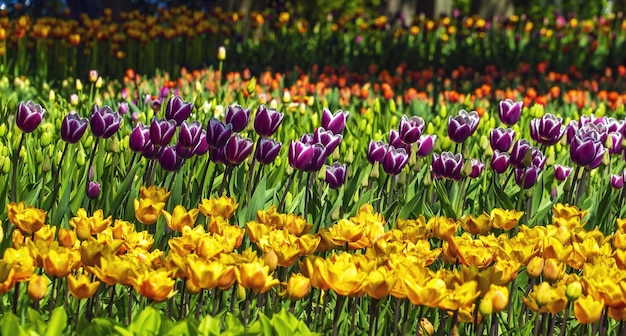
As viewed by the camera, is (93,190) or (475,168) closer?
(93,190)

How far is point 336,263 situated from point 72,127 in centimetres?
161

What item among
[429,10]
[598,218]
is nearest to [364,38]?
[429,10]

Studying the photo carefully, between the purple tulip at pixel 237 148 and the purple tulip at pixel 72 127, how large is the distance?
0.56m

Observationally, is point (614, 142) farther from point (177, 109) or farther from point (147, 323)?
point (147, 323)

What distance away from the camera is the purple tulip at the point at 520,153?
12.3ft

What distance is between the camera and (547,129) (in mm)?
4035

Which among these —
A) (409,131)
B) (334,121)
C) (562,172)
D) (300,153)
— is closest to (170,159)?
(300,153)

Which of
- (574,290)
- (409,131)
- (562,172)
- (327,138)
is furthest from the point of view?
(562,172)

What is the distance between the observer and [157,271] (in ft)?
7.28

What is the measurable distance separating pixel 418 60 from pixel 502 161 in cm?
781

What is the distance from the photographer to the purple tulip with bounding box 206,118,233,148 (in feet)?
11.0

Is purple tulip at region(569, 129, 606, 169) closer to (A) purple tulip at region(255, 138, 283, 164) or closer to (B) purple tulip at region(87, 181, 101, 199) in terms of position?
(A) purple tulip at region(255, 138, 283, 164)

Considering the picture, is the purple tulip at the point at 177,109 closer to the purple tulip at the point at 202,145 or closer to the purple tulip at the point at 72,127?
the purple tulip at the point at 202,145

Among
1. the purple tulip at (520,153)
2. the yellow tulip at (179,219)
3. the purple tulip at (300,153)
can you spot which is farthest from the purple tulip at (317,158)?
the purple tulip at (520,153)
